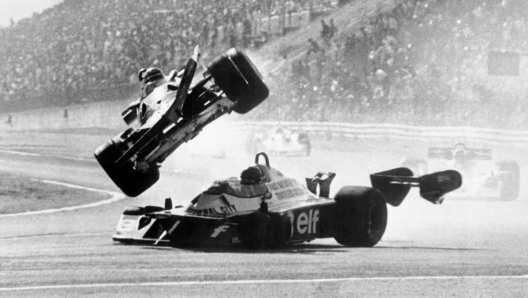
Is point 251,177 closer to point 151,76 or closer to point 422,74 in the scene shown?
point 151,76

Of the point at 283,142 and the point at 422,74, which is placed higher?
the point at 422,74

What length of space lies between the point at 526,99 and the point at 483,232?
22.3m

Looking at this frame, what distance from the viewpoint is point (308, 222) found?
609 inches

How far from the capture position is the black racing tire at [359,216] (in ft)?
51.9

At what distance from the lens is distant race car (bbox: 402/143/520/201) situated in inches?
1025

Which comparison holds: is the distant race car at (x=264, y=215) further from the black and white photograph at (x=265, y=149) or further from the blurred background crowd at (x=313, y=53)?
the blurred background crowd at (x=313, y=53)

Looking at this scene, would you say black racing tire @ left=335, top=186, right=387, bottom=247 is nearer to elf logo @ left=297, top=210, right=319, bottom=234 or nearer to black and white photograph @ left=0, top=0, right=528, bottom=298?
black and white photograph @ left=0, top=0, right=528, bottom=298

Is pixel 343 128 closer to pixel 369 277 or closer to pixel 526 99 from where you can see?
pixel 526 99

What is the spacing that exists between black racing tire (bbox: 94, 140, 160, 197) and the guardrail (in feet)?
69.8

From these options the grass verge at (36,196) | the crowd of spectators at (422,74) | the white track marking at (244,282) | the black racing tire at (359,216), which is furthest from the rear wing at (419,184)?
the crowd of spectators at (422,74)

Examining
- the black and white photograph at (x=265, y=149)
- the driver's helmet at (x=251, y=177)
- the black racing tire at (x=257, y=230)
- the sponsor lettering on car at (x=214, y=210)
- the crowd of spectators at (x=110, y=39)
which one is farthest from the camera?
the crowd of spectators at (x=110, y=39)

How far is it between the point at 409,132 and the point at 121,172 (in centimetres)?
2409

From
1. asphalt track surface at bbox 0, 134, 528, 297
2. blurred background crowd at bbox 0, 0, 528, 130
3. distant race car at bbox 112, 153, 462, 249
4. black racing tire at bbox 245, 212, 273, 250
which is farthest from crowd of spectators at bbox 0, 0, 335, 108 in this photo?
black racing tire at bbox 245, 212, 273, 250

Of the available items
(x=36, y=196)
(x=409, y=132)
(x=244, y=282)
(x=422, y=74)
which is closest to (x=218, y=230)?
(x=244, y=282)
